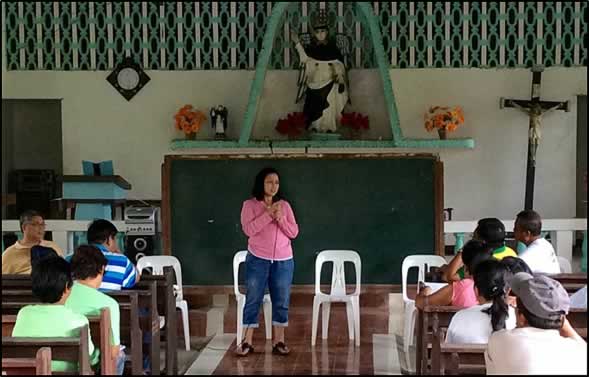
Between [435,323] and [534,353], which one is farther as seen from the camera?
[435,323]

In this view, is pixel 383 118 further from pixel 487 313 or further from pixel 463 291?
pixel 487 313

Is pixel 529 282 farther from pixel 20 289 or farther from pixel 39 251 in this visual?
pixel 39 251

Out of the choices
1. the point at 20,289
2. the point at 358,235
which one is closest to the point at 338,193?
the point at 358,235

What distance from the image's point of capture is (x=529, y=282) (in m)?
2.67

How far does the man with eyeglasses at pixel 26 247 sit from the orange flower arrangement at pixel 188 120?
9.07 feet

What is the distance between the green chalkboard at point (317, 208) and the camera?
21.2 feet

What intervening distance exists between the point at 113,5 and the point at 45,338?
18.2 feet

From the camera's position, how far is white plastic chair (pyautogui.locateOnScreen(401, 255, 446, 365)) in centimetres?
562

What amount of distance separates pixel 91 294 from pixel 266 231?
75.6 inches

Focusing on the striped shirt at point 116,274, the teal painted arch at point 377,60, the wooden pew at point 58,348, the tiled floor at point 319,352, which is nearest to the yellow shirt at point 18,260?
the striped shirt at point 116,274

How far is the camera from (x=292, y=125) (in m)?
7.59

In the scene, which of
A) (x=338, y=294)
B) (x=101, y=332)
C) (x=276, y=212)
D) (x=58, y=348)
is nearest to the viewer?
(x=58, y=348)

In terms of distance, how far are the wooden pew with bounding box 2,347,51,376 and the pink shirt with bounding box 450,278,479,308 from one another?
1.96 m

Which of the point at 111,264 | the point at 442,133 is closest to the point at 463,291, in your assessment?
the point at 111,264
